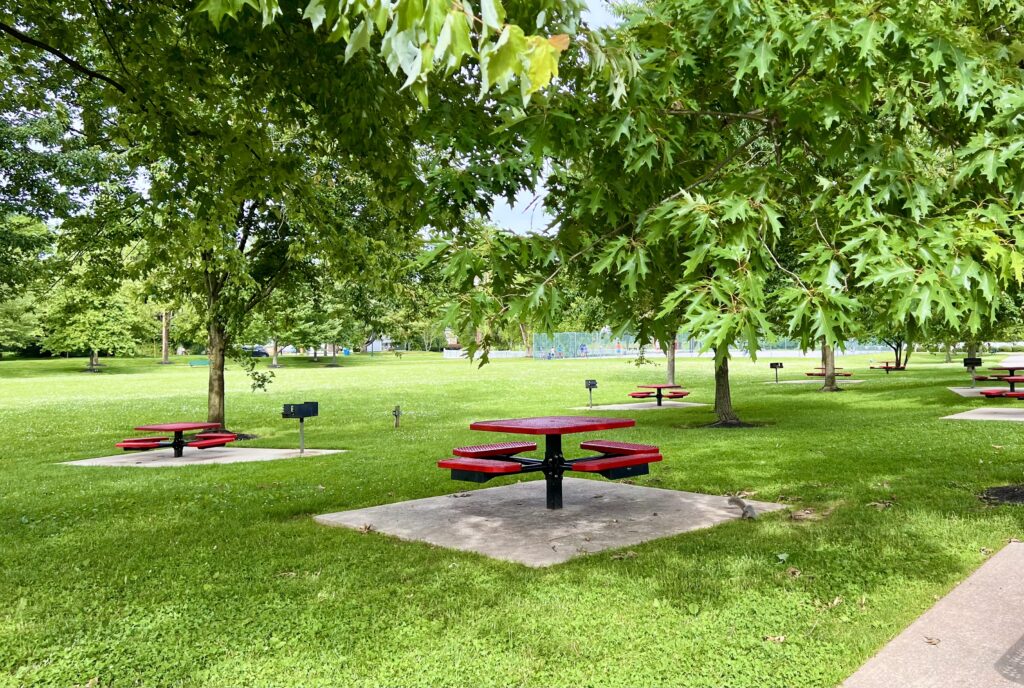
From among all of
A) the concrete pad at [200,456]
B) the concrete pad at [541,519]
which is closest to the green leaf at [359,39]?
the concrete pad at [541,519]

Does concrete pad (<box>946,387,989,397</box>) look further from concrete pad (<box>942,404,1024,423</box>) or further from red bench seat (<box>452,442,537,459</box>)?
red bench seat (<box>452,442,537,459</box>)

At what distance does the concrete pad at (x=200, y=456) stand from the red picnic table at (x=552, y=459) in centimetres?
593

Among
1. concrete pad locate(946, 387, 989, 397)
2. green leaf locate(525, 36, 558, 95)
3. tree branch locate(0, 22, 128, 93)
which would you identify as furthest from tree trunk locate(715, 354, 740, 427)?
green leaf locate(525, 36, 558, 95)

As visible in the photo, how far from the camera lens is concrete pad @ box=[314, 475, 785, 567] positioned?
6.80m

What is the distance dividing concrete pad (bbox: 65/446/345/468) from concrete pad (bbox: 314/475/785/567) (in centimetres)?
538

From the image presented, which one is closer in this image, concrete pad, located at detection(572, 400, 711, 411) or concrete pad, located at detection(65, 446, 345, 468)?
concrete pad, located at detection(65, 446, 345, 468)

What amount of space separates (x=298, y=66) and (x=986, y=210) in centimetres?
536

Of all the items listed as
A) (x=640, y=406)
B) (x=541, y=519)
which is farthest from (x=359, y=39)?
(x=640, y=406)

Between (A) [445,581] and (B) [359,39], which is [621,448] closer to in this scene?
(A) [445,581]

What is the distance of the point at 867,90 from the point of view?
161 inches

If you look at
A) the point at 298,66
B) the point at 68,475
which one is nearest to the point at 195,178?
the point at 298,66

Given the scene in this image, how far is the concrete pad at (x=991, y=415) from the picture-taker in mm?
15773

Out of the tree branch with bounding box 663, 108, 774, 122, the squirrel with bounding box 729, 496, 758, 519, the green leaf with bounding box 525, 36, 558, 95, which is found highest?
the tree branch with bounding box 663, 108, 774, 122

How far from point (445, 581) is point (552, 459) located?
2.88 metres
